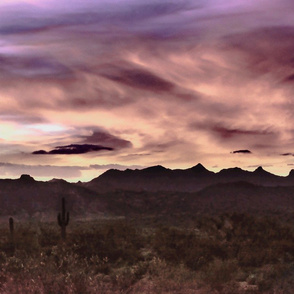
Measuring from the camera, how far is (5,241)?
966 inches

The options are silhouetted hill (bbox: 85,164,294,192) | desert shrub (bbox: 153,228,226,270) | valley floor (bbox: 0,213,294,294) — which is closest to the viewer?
valley floor (bbox: 0,213,294,294)

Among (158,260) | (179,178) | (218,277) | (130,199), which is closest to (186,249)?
(158,260)

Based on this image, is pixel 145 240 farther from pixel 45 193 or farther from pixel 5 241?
pixel 45 193

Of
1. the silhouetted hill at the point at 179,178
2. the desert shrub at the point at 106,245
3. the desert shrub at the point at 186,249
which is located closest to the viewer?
the desert shrub at the point at 186,249

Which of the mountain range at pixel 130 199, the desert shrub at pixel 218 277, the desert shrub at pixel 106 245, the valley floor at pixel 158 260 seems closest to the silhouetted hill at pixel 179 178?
the mountain range at pixel 130 199

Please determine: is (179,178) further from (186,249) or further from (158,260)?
(158,260)

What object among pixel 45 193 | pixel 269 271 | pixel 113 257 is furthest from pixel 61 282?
pixel 45 193

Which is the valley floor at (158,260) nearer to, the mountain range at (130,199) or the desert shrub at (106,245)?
the desert shrub at (106,245)

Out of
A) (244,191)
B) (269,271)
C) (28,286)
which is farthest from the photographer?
(244,191)

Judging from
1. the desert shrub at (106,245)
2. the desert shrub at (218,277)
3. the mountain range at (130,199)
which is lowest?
the desert shrub at (218,277)

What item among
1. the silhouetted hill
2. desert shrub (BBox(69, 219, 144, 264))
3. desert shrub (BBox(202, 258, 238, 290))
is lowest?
desert shrub (BBox(202, 258, 238, 290))

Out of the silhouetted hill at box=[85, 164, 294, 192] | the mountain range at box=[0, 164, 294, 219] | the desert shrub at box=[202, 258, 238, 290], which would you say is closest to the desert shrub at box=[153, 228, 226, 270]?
the desert shrub at box=[202, 258, 238, 290]

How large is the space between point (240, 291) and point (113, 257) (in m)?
8.83

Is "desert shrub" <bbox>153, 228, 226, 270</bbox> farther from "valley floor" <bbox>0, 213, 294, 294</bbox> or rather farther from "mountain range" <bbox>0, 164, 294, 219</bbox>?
"mountain range" <bbox>0, 164, 294, 219</bbox>
